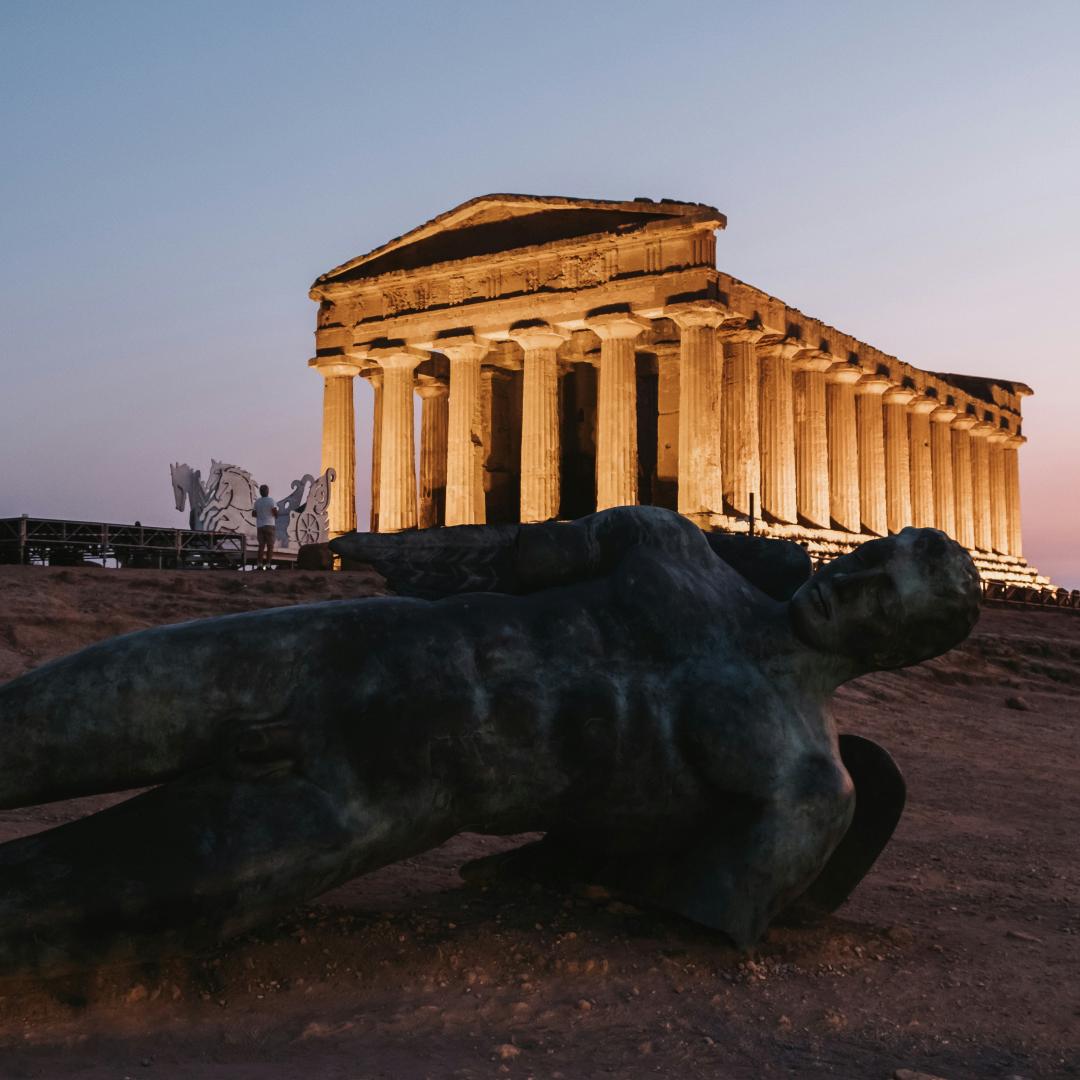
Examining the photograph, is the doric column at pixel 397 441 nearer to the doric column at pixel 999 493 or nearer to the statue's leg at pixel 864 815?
the doric column at pixel 999 493

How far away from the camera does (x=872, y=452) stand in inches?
1403

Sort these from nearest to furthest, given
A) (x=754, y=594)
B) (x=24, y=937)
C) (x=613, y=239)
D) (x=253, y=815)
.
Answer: (x=24, y=937), (x=253, y=815), (x=754, y=594), (x=613, y=239)

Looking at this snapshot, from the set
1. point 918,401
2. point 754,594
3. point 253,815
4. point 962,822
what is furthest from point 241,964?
point 918,401

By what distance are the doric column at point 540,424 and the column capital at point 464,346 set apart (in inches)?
53.6

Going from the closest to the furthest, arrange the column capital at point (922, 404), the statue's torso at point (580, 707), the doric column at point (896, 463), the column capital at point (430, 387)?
the statue's torso at point (580, 707) → the column capital at point (430, 387) → the doric column at point (896, 463) → the column capital at point (922, 404)

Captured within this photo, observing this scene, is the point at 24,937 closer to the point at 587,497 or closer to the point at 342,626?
the point at 342,626

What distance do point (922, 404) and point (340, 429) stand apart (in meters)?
18.6

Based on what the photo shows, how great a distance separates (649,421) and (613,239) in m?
7.94

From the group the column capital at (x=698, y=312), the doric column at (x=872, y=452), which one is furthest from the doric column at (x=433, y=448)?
the doric column at (x=872, y=452)

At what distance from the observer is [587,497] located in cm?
3331

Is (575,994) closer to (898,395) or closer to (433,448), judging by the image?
(433,448)

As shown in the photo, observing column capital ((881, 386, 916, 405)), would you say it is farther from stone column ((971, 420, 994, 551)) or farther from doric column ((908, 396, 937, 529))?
stone column ((971, 420, 994, 551))

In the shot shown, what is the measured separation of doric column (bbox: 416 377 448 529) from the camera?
118ft

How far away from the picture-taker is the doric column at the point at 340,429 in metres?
33.0
